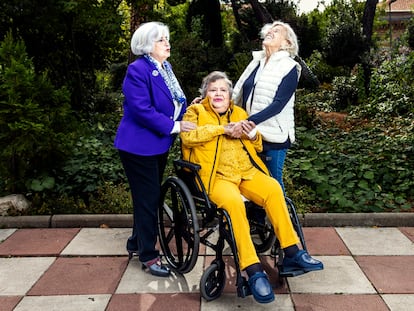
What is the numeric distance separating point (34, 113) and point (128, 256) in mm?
1624

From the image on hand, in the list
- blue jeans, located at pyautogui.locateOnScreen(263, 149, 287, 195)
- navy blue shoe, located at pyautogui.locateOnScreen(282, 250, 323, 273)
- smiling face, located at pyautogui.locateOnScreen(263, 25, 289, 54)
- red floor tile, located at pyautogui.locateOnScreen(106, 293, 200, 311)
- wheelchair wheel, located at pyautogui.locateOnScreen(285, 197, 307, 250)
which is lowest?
red floor tile, located at pyautogui.locateOnScreen(106, 293, 200, 311)

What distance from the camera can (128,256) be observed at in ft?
13.4

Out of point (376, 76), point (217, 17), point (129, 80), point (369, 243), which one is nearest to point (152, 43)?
point (129, 80)

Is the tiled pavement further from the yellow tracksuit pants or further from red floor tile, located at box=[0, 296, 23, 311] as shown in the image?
the yellow tracksuit pants

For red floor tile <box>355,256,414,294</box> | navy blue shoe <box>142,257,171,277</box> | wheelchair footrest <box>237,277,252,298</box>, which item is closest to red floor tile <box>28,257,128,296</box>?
navy blue shoe <box>142,257,171,277</box>

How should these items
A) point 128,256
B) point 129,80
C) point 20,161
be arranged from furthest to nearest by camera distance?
1. point 20,161
2. point 128,256
3. point 129,80

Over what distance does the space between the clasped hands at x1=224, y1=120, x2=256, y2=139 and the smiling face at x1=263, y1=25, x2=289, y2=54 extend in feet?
1.91

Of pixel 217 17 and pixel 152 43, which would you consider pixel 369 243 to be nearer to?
pixel 152 43

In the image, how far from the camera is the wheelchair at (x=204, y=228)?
3277mm

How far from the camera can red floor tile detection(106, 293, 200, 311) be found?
3273mm

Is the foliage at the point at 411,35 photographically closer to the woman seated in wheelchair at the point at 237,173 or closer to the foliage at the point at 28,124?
the foliage at the point at 28,124

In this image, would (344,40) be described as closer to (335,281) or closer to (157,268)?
(335,281)

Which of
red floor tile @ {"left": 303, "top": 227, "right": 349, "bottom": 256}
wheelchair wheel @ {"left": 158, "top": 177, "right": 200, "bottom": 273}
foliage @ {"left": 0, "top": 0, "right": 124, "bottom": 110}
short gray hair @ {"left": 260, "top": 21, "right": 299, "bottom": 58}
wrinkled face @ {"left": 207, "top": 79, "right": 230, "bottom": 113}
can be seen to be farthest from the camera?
foliage @ {"left": 0, "top": 0, "right": 124, "bottom": 110}

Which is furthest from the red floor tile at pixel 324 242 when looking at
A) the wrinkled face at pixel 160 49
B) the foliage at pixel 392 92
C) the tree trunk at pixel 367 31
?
the tree trunk at pixel 367 31
